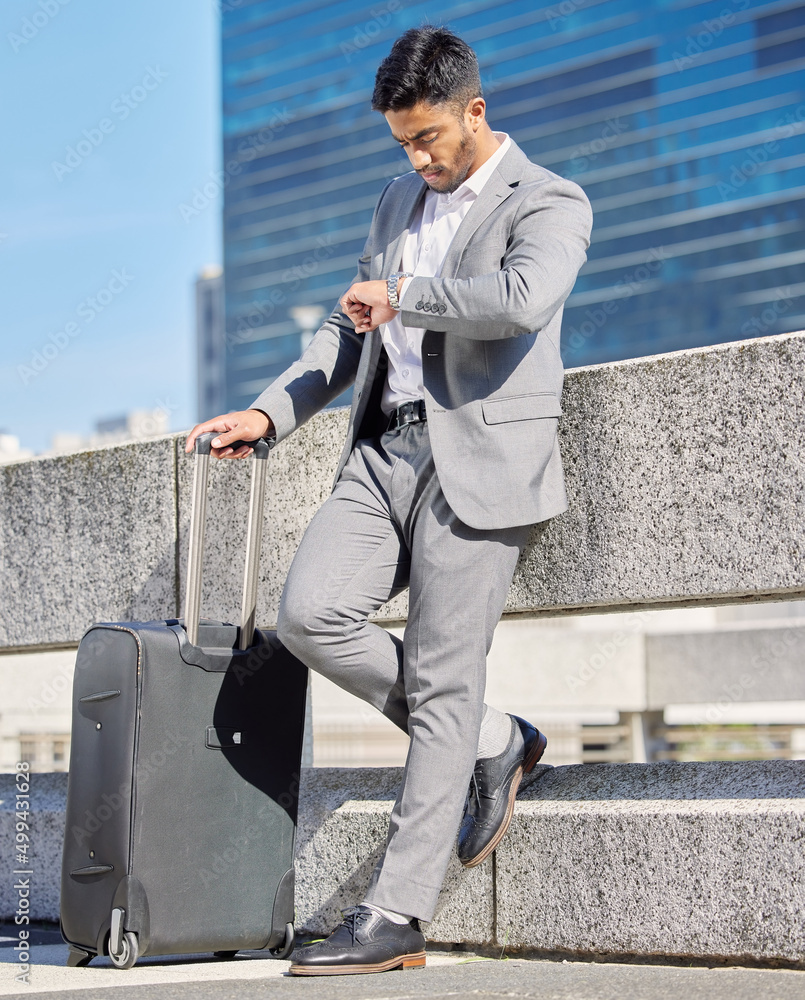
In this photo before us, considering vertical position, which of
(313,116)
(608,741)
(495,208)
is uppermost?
(313,116)

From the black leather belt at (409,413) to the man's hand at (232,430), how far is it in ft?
1.19

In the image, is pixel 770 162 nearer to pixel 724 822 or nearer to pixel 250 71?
pixel 250 71

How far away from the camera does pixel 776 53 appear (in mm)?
94688

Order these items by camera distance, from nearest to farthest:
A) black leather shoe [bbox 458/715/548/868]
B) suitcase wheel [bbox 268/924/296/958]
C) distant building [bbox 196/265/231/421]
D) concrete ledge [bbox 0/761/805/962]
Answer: concrete ledge [bbox 0/761/805/962]
black leather shoe [bbox 458/715/548/868]
suitcase wheel [bbox 268/924/296/958]
distant building [bbox 196/265/231/421]

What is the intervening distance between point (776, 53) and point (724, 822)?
103 metres

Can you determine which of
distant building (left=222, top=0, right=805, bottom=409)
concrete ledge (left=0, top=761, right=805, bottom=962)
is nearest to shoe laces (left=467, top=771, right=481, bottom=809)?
concrete ledge (left=0, top=761, right=805, bottom=962)

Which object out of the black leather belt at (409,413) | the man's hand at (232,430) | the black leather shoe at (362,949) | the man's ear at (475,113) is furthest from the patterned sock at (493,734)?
the man's ear at (475,113)

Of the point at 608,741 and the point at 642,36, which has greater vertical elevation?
the point at 642,36

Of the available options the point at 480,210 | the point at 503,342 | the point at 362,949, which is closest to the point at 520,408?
the point at 503,342

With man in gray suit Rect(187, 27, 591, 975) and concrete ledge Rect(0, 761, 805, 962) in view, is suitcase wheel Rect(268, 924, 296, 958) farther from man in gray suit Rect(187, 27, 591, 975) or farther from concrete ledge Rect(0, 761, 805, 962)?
man in gray suit Rect(187, 27, 591, 975)

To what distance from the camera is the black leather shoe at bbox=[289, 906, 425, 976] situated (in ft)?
8.70

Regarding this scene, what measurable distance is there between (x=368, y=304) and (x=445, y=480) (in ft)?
1.54

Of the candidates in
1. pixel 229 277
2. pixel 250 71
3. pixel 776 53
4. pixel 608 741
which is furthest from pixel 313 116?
pixel 608 741

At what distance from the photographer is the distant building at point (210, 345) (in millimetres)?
131012
